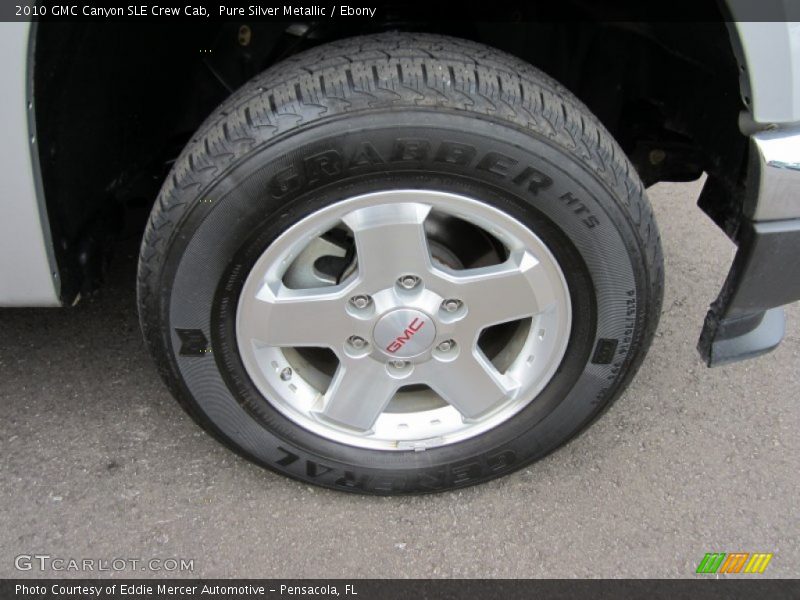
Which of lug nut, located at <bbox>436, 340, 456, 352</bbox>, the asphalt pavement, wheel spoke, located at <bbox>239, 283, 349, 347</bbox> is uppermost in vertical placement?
wheel spoke, located at <bbox>239, 283, 349, 347</bbox>

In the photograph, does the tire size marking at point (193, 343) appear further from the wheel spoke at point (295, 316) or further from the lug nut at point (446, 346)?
the lug nut at point (446, 346)

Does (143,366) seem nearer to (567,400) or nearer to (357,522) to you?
(357,522)

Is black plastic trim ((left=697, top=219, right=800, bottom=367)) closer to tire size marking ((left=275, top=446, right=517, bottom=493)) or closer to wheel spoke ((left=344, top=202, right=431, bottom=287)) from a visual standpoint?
tire size marking ((left=275, top=446, right=517, bottom=493))

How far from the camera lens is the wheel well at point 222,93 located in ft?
5.17

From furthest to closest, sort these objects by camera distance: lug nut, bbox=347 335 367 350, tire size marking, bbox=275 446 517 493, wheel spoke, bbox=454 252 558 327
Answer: tire size marking, bbox=275 446 517 493
lug nut, bbox=347 335 367 350
wheel spoke, bbox=454 252 558 327

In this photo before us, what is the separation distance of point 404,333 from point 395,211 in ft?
1.01

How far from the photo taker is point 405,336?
1627mm

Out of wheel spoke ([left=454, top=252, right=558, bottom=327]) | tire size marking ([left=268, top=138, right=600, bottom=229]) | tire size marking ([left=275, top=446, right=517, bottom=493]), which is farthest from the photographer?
tire size marking ([left=275, top=446, right=517, bottom=493])

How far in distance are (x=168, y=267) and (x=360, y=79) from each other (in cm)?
56

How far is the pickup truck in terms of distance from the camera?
4.56 ft

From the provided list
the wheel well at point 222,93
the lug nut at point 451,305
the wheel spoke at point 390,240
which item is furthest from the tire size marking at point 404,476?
the wheel well at point 222,93

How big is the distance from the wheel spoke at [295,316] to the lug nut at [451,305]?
23cm

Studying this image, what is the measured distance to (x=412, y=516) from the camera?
1813 millimetres

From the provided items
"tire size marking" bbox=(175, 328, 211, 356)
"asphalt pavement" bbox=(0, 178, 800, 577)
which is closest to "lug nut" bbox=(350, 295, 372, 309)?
"tire size marking" bbox=(175, 328, 211, 356)
